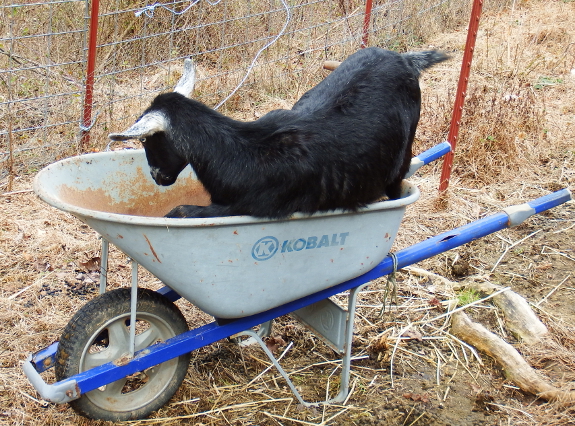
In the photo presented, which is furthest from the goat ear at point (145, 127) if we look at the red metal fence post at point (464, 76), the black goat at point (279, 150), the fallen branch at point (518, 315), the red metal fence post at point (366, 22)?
the red metal fence post at point (366, 22)

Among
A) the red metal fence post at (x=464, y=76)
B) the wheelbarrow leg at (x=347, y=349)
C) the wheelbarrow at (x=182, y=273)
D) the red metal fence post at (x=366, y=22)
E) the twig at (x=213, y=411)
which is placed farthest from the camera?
the red metal fence post at (x=366, y=22)

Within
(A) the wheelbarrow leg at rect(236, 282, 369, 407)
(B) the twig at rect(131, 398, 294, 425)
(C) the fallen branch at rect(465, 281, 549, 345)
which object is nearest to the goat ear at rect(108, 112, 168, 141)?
(A) the wheelbarrow leg at rect(236, 282, 369, 407)

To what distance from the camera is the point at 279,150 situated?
2312 mm

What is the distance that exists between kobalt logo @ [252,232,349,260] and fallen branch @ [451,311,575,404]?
1170mm

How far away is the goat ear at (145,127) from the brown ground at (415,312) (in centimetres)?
118

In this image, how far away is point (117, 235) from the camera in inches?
79.4

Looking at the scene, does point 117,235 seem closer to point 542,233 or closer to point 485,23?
point 542,233

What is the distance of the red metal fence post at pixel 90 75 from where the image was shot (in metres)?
4.41

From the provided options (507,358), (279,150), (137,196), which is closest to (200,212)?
(279,150)

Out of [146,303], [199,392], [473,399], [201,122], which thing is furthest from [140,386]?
[473,399]

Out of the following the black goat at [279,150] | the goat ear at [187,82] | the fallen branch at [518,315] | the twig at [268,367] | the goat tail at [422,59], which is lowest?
the twig at [268,367]

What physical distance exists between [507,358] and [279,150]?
156cm

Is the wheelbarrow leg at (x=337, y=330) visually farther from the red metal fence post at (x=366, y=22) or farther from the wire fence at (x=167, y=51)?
the red metal fence post at (x=366, y=22)

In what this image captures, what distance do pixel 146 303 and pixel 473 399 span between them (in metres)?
1.55
